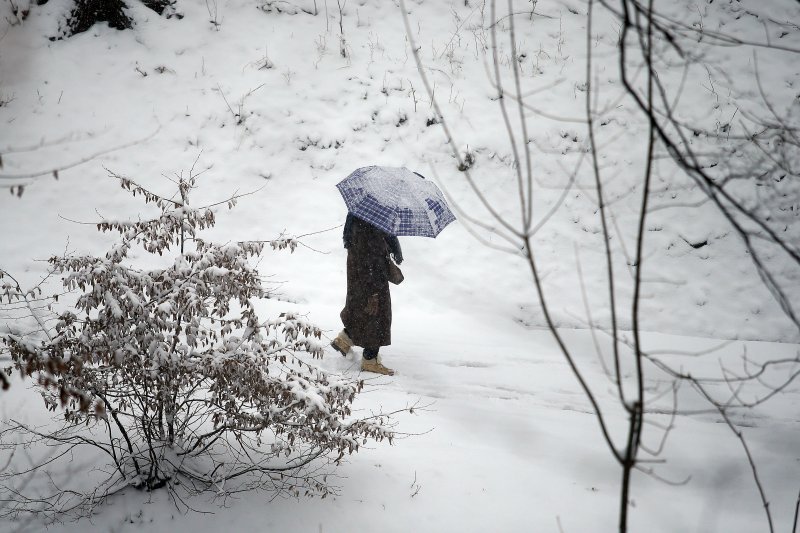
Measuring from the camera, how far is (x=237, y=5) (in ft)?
31.2

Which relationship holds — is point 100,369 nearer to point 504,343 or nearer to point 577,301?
point 504,343

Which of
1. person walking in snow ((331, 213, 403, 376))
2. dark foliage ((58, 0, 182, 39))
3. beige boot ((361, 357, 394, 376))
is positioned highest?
dark foliage ((58, 0, 182, 39))

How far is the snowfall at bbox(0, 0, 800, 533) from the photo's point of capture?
137 inches

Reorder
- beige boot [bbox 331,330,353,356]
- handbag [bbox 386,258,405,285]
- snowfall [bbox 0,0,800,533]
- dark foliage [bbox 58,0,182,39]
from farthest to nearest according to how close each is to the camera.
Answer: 1. dark foliage [bbox 58,0,182,39]
2. beige boot [bbox 331,330,353,356]
3. handbag [bbox 386,258,405,285]
4. snowfall [bbox 0,0,800,533]

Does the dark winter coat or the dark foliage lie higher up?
the dark foliage

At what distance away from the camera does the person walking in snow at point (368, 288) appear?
4.77m

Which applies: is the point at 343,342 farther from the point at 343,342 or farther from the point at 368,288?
the point at 368,288

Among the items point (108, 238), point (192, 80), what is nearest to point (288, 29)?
point (192, 80)

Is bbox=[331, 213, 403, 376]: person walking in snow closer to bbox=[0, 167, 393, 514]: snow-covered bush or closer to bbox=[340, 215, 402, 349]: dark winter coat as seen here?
bbox=[340, 215, 402, 349]: dark winter coat

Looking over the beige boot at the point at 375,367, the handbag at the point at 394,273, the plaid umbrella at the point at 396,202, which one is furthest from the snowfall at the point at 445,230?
the handbag at the point at 394,273

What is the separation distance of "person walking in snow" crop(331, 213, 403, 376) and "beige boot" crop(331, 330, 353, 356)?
0.33 feet

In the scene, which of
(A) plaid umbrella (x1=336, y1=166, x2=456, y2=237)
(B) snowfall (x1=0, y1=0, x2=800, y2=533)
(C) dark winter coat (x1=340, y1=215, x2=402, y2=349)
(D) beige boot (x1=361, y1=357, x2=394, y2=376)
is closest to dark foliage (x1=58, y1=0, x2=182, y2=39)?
(B) snowfall (x1=0, y1=0, x2=800, y2=533)

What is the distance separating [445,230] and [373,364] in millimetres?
2839

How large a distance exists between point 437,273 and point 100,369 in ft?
14.6
